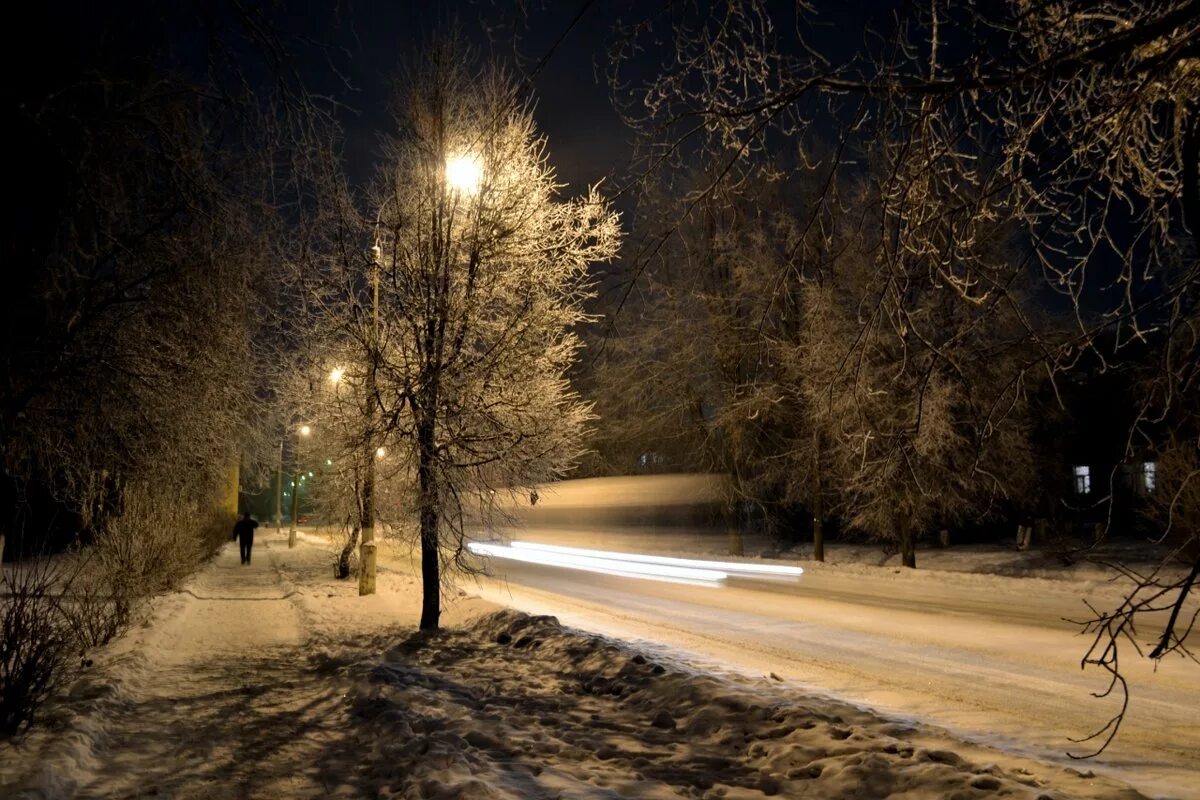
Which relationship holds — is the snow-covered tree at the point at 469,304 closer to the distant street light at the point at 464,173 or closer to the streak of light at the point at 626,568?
the distant street light at the point at 464,173

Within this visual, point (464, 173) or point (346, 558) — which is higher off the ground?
point (464, 173)

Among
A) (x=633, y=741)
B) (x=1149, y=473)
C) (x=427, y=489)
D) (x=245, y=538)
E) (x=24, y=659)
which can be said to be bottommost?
(x=633, y=741)

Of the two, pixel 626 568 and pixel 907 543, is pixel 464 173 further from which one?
pixel 907 543

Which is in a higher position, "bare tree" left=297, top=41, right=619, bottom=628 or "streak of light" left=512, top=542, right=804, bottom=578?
"bare tree" left=297, top=41, right=619, bottom=628

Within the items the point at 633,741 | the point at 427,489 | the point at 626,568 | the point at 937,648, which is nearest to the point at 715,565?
the point at 626,568

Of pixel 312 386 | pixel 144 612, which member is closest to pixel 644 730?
pixel 312 386

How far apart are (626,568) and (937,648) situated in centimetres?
1548

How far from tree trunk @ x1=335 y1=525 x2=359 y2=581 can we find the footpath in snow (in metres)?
9.26

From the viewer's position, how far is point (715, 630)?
13.4 meters

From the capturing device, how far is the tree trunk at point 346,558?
2078 cm

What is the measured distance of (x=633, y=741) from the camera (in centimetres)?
671

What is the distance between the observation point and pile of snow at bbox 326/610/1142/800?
5270mm

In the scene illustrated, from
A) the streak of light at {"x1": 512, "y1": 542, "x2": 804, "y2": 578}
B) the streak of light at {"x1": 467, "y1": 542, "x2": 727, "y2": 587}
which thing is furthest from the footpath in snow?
the streak of light at {"x1": 512, "y1": 542, "x2": 804, "y2": 578}

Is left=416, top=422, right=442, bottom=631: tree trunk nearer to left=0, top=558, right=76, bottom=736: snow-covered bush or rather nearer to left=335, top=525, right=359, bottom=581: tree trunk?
left=0, top=558, right=76, bottom=736: snow-covered bush
